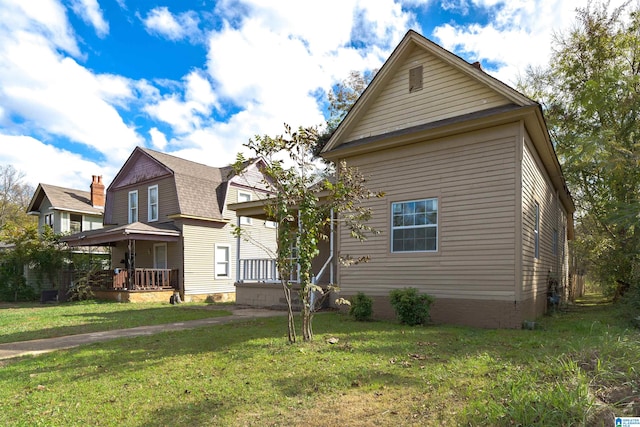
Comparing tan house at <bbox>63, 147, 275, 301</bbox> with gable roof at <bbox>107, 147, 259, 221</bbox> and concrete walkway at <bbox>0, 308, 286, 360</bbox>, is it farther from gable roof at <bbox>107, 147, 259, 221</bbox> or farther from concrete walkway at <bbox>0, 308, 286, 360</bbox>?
concrete walkway at <bbox>0, 308, 286, 360</bbox>

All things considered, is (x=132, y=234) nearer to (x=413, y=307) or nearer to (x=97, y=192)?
(x=97, y=192)

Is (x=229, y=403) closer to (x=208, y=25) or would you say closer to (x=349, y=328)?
(x=349, y=328)

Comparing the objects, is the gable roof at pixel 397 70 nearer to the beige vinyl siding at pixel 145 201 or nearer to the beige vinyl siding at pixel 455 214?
the beige vinyl siding at pixel 455 214

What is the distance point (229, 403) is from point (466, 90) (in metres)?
8.74

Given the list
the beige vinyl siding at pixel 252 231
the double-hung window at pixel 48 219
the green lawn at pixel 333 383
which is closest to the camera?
the green lawn at pixel 333 383

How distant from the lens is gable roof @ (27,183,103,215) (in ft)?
81.2

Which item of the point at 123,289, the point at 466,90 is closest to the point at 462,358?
the point at 466,90

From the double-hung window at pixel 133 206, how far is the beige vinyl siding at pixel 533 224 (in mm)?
19224

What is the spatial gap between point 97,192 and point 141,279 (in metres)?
12.7

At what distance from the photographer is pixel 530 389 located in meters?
3.62

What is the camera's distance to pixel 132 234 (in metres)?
17.0

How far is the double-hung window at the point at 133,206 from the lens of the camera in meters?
21.2

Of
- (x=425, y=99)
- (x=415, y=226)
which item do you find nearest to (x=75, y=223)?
(x=415, y=226)

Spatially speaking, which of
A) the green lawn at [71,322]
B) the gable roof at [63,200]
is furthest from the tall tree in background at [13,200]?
the green lawn at [71,322]
